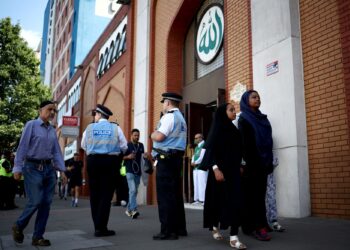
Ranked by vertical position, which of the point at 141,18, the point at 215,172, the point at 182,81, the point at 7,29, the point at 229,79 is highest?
the point at 7,29

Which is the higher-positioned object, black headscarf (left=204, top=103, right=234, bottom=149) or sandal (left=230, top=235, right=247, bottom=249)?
black headscarf (left=204, top=103, right=234, bottom=149)

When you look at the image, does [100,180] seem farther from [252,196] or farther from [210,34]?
[210,34]

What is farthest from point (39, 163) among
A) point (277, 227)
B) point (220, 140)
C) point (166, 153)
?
point (277, 227)

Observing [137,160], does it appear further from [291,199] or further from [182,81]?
[182,81]

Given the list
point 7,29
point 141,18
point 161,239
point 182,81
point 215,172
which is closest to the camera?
point 215,172

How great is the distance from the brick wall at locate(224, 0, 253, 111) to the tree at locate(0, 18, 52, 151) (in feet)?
55.9

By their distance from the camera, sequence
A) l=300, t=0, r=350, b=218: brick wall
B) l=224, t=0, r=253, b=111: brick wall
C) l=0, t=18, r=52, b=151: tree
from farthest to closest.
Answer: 1. l=0, t=18, r=52, b=151: tree
2. l=224, t=0, r=253, b=111: brick wall
3. l=300, t=0, r=350, b=218: brick wall

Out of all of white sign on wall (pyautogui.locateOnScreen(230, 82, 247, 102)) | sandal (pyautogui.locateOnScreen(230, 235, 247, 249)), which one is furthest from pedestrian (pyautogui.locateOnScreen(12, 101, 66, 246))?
white sign on wall (pyautogui.locateOnScreen(230, 82, 247, 102))

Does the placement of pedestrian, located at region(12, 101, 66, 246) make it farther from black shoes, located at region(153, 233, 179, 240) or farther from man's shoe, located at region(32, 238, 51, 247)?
black shoes, located at region(153, 233, 179, 240)

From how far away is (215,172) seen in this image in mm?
3977

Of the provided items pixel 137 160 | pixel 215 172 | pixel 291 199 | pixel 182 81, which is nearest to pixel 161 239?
pixel 215 172

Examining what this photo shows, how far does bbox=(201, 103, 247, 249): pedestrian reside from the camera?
3986mm

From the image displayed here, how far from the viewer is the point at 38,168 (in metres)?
4.36

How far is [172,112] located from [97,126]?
1.15 m
